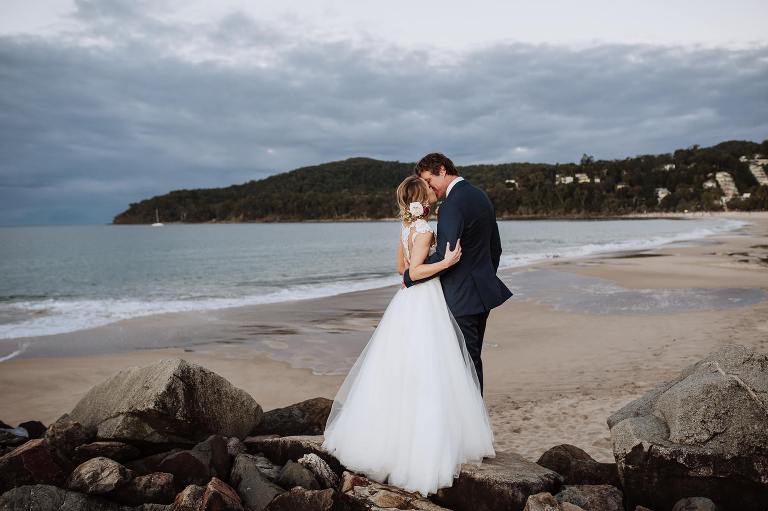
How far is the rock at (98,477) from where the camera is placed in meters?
4.70

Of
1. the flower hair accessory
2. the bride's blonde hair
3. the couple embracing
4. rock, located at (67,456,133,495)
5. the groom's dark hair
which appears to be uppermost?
the groom's dark hair

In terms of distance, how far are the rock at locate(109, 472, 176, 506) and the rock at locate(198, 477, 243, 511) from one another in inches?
19.5

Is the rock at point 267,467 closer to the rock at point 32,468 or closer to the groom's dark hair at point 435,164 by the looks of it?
the rock at point 32,468

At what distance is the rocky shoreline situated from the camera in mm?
4316

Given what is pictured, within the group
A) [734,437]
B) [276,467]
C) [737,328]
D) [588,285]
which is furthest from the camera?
[588,285]

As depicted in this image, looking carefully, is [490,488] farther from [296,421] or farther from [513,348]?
[513,348]

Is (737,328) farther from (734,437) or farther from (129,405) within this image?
(129,405)

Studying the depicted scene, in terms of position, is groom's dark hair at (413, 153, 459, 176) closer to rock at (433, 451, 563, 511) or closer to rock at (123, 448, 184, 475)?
rock at (433, 451, 563, 511)

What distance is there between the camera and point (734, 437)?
4305 mm

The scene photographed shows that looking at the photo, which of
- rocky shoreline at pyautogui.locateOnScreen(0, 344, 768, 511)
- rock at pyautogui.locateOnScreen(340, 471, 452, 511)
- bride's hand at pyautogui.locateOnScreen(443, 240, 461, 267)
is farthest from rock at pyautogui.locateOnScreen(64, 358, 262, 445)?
bride's hand at pyautogui.locateOnScreen(443, 240, 461, 267)

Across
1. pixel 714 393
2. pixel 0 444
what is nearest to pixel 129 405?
pixel 0 444

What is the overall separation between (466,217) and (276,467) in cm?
281

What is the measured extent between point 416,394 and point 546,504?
1.24 metres

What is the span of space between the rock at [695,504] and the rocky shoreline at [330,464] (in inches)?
0.5
